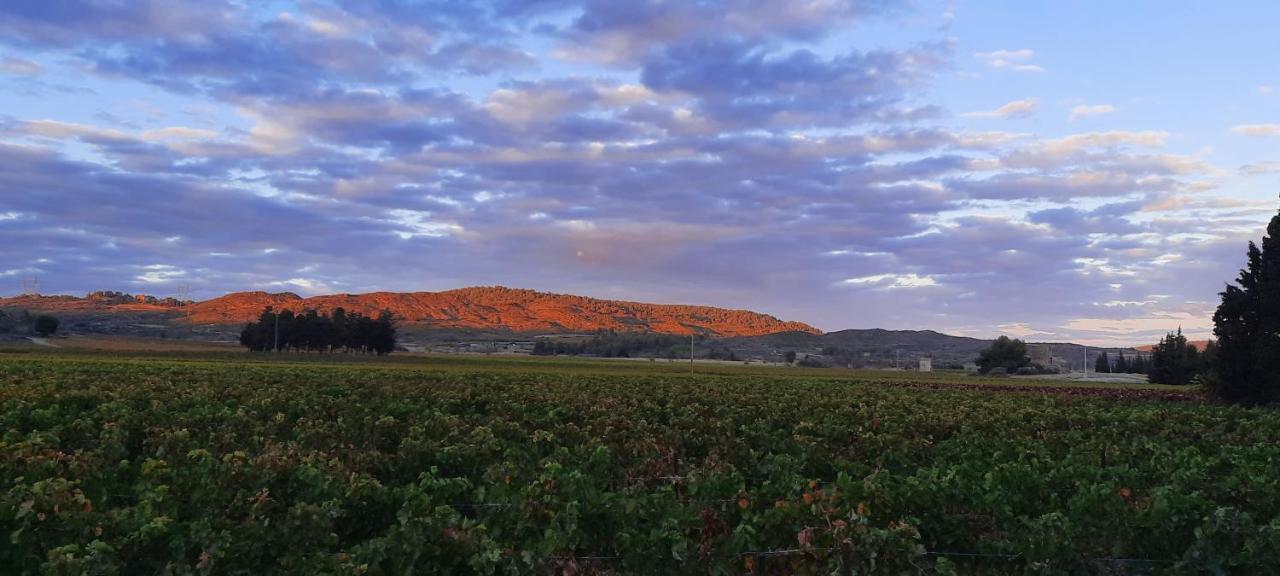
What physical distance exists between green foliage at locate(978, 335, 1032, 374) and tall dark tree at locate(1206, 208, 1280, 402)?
86.1 m

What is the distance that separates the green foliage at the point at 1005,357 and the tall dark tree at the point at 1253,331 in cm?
8607

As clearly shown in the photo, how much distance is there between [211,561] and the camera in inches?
298

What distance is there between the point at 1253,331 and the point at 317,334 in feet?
414

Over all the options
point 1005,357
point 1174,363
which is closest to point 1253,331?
point 1174,363

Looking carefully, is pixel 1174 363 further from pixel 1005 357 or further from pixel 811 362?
pixel 811 362

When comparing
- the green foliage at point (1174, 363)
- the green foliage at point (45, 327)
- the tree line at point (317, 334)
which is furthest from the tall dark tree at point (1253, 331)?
the green foliage at point (45, 327)

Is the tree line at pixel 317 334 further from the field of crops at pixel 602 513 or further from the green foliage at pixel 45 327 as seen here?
the field of crops at pixel 602 513

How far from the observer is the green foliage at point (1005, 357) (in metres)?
128

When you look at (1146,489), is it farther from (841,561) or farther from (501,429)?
(501,429)

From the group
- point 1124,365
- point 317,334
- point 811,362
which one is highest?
point 1124,365

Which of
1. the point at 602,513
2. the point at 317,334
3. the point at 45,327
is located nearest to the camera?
the point at 602,513

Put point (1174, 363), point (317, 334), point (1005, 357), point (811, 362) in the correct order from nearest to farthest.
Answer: point (1174, 363)
point (1005, 357)
point (317, 334)
point (811, 362)

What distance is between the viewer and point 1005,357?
129m

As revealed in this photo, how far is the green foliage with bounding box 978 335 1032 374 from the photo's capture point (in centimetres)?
12825
